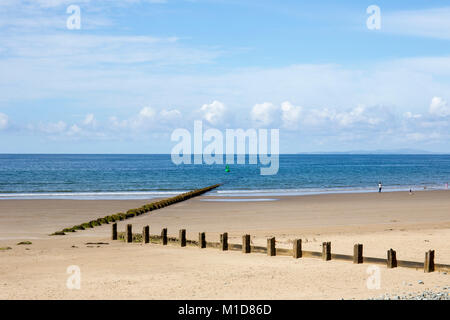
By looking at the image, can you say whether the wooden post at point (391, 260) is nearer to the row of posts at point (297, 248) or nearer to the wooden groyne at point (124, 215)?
the row of posts at point (297, 248)

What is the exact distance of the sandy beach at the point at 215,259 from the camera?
1529 centimetres

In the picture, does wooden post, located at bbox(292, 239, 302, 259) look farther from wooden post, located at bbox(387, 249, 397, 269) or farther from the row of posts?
wooden post, located at bbox(387, 249, 397, 269)

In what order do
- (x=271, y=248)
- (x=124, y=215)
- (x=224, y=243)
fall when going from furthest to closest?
(x=124, y=215) < (x=224, y=243) < (x=271, y=248)

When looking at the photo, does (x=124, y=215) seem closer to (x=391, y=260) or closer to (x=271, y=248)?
(x=271, y=248)

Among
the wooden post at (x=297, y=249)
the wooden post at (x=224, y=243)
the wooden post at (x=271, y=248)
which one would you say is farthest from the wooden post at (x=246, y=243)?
the wooden post at (x=297, y=249)

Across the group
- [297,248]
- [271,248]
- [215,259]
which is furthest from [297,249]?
[215,259]

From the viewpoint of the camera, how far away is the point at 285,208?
1827 inches

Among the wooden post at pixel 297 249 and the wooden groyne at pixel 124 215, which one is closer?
the wooden post at pixel 297 249

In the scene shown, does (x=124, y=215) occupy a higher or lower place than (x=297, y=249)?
lower

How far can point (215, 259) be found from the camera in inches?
807

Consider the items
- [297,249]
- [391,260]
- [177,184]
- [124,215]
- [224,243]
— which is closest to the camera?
[391,260]
